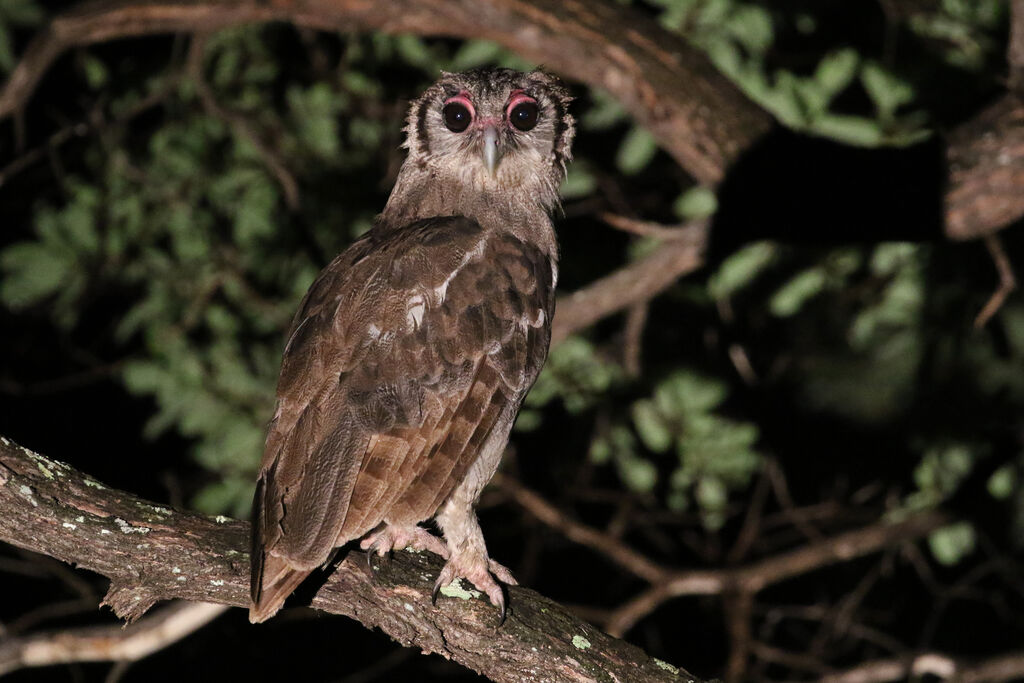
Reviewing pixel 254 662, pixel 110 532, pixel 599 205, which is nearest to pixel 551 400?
pixel 599 205

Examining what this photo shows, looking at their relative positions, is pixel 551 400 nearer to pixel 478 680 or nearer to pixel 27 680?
pixel 478 680

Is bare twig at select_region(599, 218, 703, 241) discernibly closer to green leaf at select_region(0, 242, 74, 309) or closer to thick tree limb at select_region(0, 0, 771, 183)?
thick tree limb at select_region(0, 0, 771, 183)

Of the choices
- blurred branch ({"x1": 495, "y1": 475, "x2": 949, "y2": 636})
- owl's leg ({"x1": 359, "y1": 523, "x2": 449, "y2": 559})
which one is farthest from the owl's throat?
blurred branch ({"x1": 495, "y1": 475, "x2": 949, "y2": 636})

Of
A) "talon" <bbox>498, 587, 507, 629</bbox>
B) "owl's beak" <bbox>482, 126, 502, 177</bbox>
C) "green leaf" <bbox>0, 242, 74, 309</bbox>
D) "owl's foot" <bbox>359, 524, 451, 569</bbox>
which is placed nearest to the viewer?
"talon" <bbox>498, 587, 507, 629</bbox>

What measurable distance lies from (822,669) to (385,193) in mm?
3073

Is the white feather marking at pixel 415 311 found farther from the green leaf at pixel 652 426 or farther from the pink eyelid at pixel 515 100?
the green leaf at pixel 652 426

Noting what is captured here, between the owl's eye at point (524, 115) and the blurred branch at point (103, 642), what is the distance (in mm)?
1908

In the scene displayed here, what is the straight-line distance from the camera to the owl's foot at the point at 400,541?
2.89 metres

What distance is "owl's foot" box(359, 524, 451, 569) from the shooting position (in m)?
2.89

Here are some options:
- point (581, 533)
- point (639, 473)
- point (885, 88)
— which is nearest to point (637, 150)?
point (885, 88)

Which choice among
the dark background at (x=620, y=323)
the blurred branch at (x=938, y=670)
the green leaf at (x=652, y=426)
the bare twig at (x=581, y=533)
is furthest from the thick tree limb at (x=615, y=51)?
the blurred branch at (x=938, y=670)

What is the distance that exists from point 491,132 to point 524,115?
7.9 inches

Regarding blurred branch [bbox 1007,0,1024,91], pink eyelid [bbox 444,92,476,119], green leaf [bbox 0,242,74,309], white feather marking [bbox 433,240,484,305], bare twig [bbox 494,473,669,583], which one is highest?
blurred branch [bbox 1007,0,1024,91]

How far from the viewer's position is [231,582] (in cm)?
259
